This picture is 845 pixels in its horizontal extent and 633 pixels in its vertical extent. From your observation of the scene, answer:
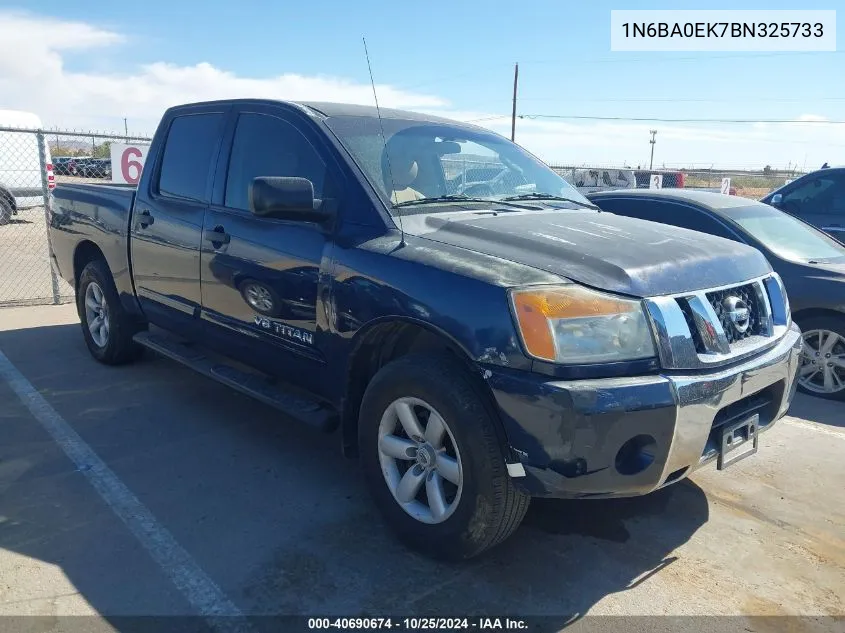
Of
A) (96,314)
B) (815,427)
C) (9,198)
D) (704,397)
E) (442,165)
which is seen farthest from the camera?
(9,198)

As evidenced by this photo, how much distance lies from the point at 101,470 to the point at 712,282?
3.28 metres

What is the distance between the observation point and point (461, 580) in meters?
2.85

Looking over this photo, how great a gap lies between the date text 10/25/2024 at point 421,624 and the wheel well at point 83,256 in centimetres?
414

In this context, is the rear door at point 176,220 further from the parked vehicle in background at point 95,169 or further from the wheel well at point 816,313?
the parked vehicle in background at point 95,169

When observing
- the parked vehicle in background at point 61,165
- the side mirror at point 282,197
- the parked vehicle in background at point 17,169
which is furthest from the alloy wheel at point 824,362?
the parked vehicle in background at point 17,169

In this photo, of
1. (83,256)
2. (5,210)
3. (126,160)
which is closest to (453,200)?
(83,256)

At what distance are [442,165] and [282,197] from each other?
3.47ft

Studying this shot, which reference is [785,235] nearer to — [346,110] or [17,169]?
[346,110]

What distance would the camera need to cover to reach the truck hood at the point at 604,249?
8.89ft

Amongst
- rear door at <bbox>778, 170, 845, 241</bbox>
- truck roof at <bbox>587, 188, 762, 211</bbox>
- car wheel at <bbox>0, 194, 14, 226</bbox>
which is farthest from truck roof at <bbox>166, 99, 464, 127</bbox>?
car wheel at <bbox>0, 194, 14, 226</bbox>

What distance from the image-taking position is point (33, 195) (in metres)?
15.9

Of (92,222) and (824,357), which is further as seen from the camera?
→ (92,222)

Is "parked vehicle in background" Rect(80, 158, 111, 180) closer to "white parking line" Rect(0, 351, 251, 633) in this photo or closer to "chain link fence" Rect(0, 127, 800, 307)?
"chain link fence" Rect(0, 127, 800, 307)

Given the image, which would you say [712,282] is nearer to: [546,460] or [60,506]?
[546,460]
